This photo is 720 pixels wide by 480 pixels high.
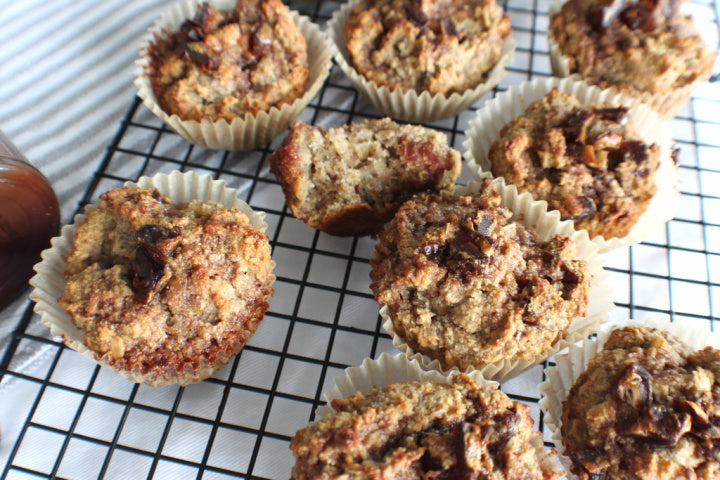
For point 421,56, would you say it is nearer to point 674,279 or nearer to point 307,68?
point 307,68

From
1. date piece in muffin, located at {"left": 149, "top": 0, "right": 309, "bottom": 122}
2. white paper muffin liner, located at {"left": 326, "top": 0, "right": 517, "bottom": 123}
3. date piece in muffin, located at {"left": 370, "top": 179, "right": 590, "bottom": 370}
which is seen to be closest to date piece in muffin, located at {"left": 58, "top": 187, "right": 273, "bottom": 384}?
date piece in muffin, located at {"left": 370, "top": 179, "right": 590, "bottom": 370}

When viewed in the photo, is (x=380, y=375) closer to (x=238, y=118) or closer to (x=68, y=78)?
(x=238, y=118)

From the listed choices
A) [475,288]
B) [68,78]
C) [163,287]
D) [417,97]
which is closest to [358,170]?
[417,97]

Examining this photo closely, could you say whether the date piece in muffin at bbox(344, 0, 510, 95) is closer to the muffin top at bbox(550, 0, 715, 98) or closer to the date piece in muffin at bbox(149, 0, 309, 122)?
the date piece in muffin at bbox(149, 0, 309, 122)

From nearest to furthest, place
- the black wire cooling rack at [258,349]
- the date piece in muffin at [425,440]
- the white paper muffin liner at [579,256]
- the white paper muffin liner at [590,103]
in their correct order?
the date piece in muffin at [425,440]
the white paper muffin liner at [579,256]
the black wire cooling rack at [258,349]
the white paper muffin liner at [590,103]

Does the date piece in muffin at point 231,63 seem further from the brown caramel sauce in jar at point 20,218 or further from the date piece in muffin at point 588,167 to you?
the date piece in muffin at point 588,167

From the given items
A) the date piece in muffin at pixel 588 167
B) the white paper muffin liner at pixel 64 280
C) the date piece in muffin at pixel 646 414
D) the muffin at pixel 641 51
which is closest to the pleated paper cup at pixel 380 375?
the date piece in muffin at pixel 646 414

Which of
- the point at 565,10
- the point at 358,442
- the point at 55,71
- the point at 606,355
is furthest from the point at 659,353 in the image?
the point at 55,71
